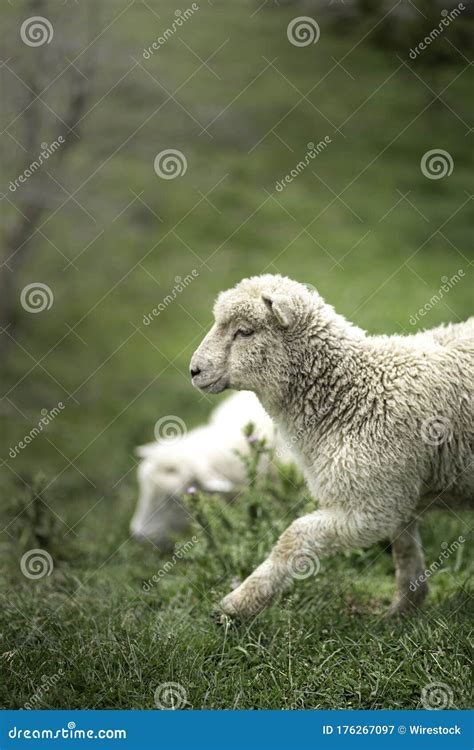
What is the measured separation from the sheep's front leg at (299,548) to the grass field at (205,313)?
0.15 m

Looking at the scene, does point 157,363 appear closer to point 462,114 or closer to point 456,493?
point 462,114

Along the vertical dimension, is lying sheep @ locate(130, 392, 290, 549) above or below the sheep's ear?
below

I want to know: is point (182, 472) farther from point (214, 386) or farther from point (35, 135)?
point (35, 135)

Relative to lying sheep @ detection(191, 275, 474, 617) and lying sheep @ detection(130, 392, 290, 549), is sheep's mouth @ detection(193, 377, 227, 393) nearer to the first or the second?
lying sheep @ detection(191, 275, 474, 617)

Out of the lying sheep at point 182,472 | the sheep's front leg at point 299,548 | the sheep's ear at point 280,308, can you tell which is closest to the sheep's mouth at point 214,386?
Answer: the sheep's ear at point 280,308

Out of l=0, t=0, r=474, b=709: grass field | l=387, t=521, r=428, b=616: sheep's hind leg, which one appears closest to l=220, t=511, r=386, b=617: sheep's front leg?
l=0, t=0, r=474, b=709: grass field

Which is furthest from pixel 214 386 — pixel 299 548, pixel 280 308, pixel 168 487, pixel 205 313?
pixel 205 313

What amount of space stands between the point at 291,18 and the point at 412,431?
6510 mm

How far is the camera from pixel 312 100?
43.6 feet

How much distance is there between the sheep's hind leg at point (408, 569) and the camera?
5137 millimetres

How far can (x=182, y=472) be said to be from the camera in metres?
7.17

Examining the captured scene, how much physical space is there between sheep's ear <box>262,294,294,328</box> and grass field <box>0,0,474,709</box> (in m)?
1.47

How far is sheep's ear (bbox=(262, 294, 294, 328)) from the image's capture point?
15.3 feet

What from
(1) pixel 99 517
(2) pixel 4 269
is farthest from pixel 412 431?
(2) pixel 4 269
